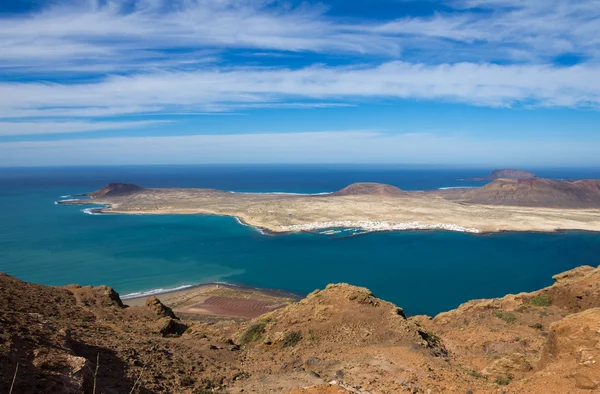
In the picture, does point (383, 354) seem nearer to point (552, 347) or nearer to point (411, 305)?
point (552, 347)

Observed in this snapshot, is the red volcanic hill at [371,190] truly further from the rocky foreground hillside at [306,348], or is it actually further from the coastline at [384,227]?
the rocky foreground hillside at [306,348]

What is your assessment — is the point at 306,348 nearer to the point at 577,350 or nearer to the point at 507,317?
the point at 577,350

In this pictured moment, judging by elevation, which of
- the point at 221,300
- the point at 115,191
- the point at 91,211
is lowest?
the point at 221,300

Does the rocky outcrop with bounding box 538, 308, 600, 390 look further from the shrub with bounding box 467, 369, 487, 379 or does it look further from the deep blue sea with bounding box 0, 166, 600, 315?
the deep blue sea with bounding box 0, 166, 600, 315

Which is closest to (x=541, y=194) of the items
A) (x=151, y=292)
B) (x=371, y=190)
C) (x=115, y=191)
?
(x=371, y=190)

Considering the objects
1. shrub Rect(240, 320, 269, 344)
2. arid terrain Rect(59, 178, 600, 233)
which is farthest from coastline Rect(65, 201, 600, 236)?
shrub Rect(240, 320, 269, 344)

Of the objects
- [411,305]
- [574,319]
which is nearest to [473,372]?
[574,319]
